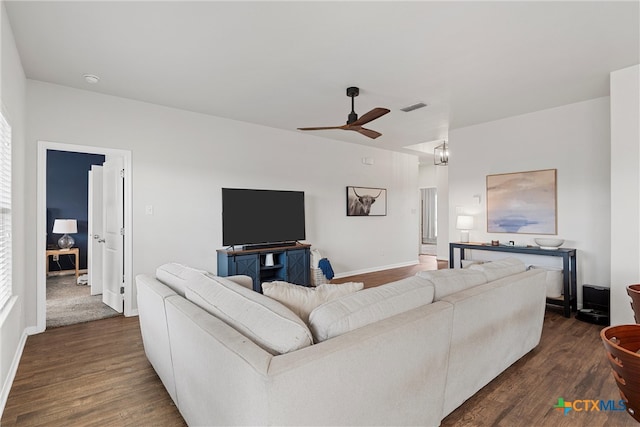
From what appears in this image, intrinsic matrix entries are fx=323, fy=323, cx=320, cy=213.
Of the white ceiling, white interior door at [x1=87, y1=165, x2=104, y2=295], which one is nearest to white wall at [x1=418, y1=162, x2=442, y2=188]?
the white ceiling

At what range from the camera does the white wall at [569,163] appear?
3.95 meters

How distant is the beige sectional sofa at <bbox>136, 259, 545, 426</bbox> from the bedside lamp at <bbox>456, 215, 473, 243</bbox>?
279 cm

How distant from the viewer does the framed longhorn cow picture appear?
621cm

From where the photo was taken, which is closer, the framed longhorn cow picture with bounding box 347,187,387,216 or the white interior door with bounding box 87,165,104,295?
the white interior door with bounding box 87,165,104,295

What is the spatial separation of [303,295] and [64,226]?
20.7ft

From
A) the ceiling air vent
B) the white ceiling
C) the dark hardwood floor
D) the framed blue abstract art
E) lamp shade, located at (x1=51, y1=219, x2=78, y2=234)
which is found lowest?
the dark hardwood floor

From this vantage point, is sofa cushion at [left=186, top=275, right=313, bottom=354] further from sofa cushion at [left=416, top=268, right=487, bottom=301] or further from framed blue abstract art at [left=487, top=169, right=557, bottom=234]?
framed blue abstract art at [left=487, top=169, right=557, bottom=234]

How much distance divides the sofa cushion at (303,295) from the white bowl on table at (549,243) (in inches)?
140

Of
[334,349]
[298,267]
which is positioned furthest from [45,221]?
[334,349]

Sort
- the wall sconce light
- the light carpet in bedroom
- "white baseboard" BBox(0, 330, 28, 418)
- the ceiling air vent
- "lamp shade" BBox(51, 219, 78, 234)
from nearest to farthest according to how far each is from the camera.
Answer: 1. "white baseboard" BBox(0, 330, 28, 418)
2. the light carpet in bedroom
3. the ceiling air vent
4. "lamp shade" BBox(51, 219, 78, 234)
5. the wall sconce light

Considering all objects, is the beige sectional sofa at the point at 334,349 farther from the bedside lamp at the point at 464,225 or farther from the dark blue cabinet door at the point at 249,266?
the bedside lamp at the point at 464,225

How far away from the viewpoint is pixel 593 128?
13.1ft

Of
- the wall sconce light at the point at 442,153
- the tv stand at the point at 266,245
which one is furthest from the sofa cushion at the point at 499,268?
the wall sconce light at the point at 442,153

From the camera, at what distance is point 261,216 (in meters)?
4.75
